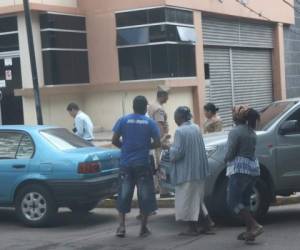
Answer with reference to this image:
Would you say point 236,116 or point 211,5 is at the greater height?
point 211,5

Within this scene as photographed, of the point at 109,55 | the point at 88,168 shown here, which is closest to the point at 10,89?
the point at 109,55

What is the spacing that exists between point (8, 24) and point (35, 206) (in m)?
13.7

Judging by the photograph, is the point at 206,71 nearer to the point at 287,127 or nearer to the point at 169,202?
the point at 169,202

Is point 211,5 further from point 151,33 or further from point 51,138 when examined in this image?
point 51,138

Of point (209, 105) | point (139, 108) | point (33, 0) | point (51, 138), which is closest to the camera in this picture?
point (139, 108)

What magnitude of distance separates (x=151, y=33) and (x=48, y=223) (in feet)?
44.0

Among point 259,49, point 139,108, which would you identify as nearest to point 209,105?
point 139,108

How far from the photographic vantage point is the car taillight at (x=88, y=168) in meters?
9.62

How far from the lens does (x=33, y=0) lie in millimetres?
21672

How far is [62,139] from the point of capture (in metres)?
10.3

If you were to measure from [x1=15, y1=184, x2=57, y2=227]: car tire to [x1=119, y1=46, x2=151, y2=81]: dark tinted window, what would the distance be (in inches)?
518

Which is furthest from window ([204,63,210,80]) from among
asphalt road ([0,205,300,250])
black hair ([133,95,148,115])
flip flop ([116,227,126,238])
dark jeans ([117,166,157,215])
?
flip flop ([116,227,126,238])

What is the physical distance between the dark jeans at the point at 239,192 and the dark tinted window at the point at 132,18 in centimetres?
1492

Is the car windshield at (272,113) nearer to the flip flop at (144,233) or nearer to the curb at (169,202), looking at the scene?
the curb at (169,202)
